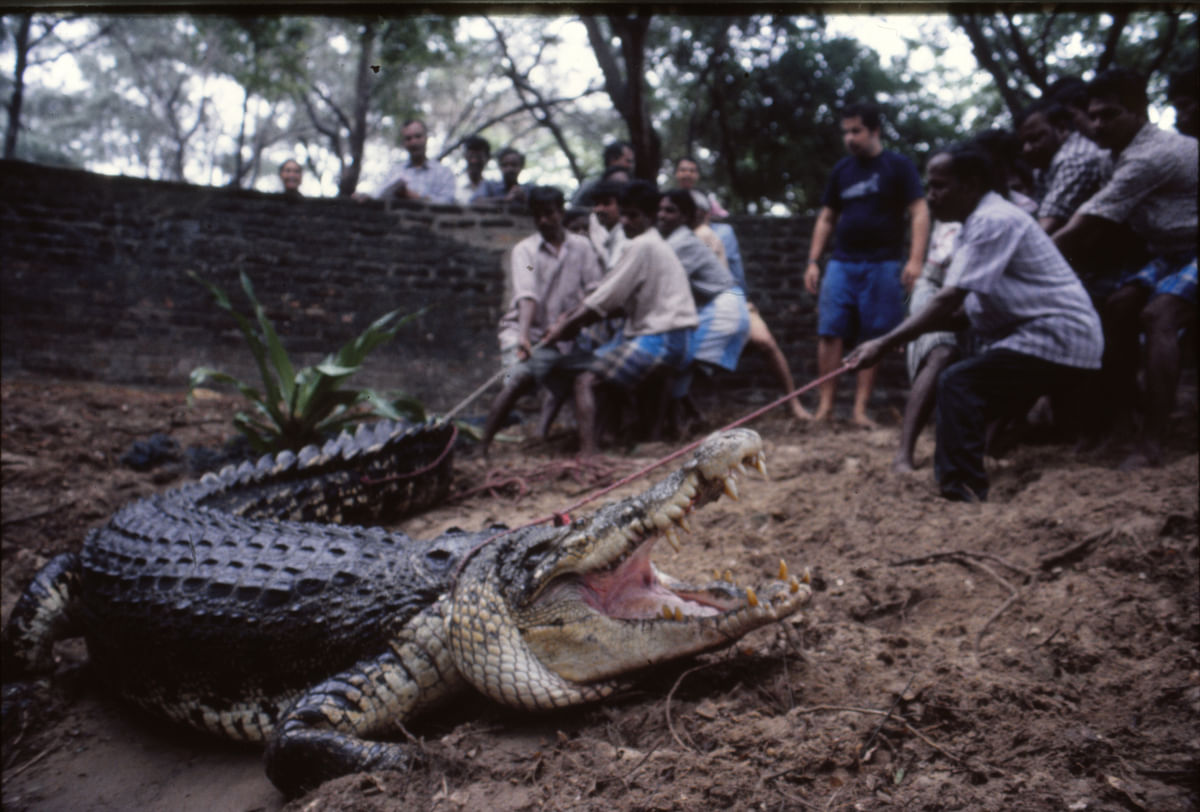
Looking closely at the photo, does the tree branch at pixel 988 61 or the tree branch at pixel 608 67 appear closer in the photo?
the tree branch at pixel 988 61

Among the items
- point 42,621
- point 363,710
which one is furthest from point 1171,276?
point 42,621

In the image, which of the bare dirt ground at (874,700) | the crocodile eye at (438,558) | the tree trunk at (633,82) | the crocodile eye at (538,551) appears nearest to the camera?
the bare dirt ground at (874,700)

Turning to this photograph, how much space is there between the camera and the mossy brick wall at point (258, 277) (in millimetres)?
6703

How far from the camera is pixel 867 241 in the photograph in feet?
16.4

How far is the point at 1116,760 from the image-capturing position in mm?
1506

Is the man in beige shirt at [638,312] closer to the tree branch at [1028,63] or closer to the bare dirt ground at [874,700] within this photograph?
the bare dirt ground at [874,700]

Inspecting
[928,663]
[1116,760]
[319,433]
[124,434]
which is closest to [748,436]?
[928,663]

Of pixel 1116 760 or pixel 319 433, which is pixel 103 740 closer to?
pixel 319 433

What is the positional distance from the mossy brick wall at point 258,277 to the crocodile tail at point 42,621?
392cm

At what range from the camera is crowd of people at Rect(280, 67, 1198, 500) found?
3146 millimetres

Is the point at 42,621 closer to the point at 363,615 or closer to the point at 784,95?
the point at 363,615

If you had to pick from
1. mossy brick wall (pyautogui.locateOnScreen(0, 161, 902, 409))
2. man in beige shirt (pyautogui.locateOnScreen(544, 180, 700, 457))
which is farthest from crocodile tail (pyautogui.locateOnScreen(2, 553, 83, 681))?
mossy brick wall (pyautogui.locateOnScreen(0, 161, 902, 409))

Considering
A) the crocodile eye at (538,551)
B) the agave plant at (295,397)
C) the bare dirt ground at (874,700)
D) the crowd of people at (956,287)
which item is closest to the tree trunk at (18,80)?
the agave plant at (295,397)

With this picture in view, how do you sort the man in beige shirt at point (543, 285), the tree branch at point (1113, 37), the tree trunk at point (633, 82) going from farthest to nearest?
1. the tree trunk at point (633, 82)
2. the tree branch at point (1113, 37)
3. the man in beige shirt at point (543, 285)
